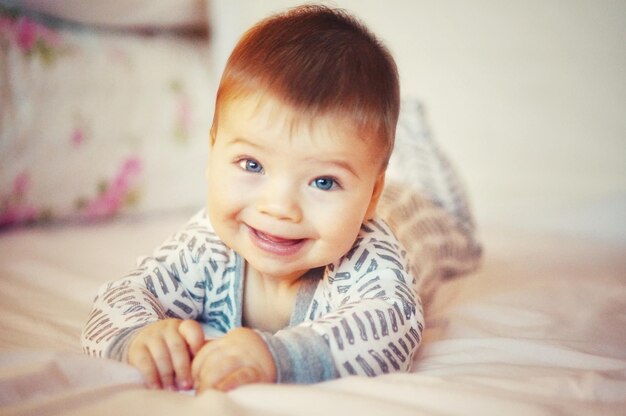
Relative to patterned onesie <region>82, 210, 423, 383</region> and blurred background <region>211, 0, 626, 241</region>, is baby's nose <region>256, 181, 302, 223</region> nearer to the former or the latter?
patterned onesie <region>82, 210, 423, 383</region>

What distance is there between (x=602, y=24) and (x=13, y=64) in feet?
4.91

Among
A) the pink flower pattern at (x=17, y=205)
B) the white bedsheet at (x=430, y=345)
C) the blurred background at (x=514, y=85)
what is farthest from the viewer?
the blurred background at (x=514, y=85)

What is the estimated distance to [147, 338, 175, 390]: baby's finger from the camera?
0.61 metres

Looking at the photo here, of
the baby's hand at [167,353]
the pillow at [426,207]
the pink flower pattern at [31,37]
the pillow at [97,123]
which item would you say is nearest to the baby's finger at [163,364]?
the baby's hand at [167,353]

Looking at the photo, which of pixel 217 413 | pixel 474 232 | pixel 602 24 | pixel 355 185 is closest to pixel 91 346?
pixel 217 413

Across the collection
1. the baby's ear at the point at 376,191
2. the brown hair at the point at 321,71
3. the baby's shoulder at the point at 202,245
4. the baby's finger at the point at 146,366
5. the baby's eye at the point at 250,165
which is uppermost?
the brown hair at the point at 321,71

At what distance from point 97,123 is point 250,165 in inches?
32.0

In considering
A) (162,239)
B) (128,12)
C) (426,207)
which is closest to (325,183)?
(426,207)

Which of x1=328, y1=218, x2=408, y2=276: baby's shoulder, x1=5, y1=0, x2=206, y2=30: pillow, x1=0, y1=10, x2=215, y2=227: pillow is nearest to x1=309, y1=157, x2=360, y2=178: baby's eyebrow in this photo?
x1=328, y1=218, x2=408, y2=276: baby's shoulder

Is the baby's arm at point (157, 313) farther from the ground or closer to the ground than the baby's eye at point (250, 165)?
closer to the ground

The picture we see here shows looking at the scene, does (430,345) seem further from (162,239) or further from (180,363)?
(162,239)

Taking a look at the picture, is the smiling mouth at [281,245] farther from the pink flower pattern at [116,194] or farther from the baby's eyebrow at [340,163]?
the pink flower pattern at [116,194]

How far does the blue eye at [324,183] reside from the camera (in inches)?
26.9

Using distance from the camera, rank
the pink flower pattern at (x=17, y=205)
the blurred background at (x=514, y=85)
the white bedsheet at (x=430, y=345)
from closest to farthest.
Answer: the white bedsheet at (x=430, y=345) < the pink flower pattern at (x=17, y=205) < the blurred background at (x=514, y=85)
